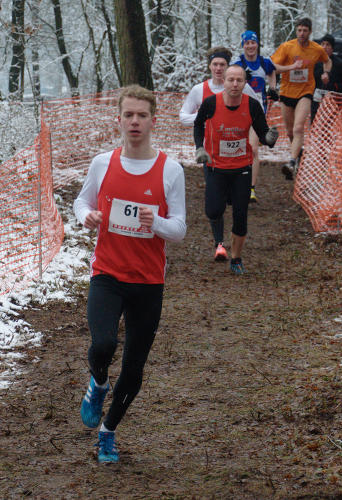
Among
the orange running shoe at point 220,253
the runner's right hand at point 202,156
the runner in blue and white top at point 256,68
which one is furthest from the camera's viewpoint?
the runner in blue and white top at point 256,68

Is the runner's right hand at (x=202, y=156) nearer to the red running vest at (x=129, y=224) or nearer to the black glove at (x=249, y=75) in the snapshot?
the black glove at (x=249, y=75)

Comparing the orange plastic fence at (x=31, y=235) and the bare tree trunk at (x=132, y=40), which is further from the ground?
the bare tree trunk at (x=132, y=40)

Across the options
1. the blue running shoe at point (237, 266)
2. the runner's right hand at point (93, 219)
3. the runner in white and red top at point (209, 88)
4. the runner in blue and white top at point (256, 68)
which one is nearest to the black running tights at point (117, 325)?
the runner's right hand at point (93, 219)

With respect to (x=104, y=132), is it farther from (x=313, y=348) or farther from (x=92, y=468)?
(x=92, y=468)

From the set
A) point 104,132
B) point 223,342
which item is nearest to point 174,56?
point 104,132

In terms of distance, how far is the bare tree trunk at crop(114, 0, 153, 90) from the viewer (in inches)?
443

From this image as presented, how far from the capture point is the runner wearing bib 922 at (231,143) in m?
7.10

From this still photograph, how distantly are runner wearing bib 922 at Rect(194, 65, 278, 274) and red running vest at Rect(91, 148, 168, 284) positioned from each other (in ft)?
11.4

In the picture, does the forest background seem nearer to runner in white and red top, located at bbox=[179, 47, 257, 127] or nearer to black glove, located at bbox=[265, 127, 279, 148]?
runner in white and red top, located at bbox=[179, 47, 257, 127]

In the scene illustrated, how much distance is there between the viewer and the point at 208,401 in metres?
4.81

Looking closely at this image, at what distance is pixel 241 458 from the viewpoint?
12.7ft

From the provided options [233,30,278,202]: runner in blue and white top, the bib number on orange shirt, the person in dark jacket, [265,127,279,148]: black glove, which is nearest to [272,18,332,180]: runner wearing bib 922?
the bib number on orange shirt

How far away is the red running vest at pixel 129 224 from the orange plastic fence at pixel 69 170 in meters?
2.78

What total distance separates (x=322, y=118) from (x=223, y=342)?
657 centimetres
